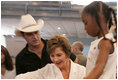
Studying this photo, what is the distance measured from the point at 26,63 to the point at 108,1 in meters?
0.40

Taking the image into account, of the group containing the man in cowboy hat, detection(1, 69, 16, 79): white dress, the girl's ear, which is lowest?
detection(1, 69, 16, 79): white dress

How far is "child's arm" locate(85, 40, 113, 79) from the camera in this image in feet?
1.66

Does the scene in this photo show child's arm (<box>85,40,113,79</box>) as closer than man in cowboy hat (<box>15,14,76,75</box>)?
Yes

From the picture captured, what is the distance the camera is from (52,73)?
65 cm

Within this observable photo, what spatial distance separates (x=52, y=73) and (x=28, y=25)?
0.73ft

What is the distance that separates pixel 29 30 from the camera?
684 millimetres

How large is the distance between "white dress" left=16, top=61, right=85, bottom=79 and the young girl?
9 centimetres

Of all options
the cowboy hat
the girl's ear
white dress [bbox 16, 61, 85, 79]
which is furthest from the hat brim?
the girl's ear

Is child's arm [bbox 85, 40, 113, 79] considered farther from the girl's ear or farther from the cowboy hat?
the cowboy hat

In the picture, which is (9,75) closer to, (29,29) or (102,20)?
(29,29)

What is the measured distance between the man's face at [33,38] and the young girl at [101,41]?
0.23 meters

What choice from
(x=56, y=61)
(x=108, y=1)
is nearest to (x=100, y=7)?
(x=108, y=1)

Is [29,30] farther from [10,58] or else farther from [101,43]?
[101,43]

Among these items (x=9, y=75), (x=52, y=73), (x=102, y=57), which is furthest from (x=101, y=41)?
(x=9, y=75)
